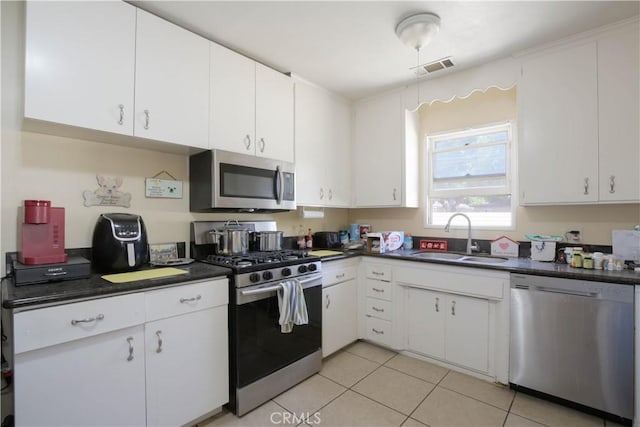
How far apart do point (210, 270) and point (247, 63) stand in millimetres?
1564

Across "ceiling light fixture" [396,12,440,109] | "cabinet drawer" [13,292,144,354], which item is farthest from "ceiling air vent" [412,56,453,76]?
"cabinet drawer" [13,292,144,354]

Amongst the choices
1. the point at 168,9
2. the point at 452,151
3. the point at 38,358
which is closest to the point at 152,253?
the point at 38,358

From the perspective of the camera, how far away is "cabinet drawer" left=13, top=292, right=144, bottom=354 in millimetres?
1220

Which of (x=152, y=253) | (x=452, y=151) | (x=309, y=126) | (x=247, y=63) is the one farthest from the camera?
(x=452, y=151)

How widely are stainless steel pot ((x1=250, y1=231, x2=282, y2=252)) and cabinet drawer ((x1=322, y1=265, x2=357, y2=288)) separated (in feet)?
1.55

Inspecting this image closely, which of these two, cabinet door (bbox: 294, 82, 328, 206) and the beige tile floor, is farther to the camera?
cabinet door (bbox: 294, 82, 328, 206)

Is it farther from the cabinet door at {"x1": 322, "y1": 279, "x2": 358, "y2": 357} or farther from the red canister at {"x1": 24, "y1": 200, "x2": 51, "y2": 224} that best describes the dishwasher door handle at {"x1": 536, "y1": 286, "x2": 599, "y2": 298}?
the red canister at {"x1": 24, "y1": 200, "x2": 51, "y2": 224}

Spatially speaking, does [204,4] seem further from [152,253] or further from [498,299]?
[498,299]

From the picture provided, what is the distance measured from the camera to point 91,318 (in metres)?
1.38

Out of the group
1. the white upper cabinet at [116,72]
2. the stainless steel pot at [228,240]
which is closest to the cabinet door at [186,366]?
the stainless steel pot at [228,240]

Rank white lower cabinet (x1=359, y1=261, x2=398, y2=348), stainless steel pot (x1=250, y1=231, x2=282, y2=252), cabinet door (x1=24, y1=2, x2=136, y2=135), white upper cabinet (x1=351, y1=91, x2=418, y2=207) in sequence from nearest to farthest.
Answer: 1. cabinet door (x1=24, y1=2, x2=136, y2=135)
2. stainless steel pot (x1=250, y1=231, x2=282, y2=252)
3. white lower cabinet (x1=359, y1=261, x2=398, y2=348)
4. white upper cabinet (x1=351, y1=91, x2=418, y2=207)

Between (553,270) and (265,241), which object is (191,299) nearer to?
(265,241)

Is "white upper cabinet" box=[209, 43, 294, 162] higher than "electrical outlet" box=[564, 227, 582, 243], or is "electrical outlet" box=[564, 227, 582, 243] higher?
"white upper cabinet" box=[209, 43, 294, 162]

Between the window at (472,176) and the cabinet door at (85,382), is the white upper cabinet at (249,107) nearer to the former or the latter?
the cabinet door at (85,382)
